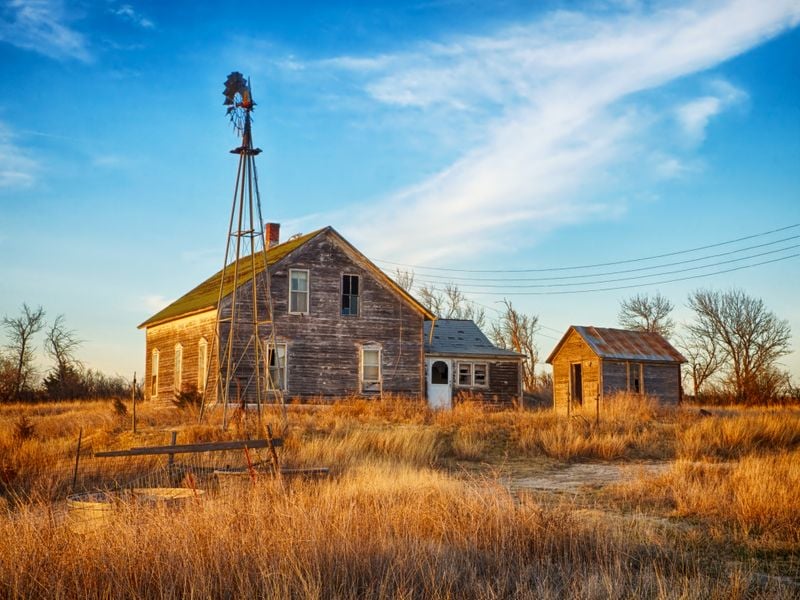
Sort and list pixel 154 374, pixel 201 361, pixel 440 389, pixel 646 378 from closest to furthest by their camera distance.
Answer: pixel 201 361, pixel 440 389, pixel 154 374, pixel 646 378

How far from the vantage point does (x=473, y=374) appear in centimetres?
3178

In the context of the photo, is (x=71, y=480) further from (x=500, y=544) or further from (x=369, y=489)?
(x=500, y=544)

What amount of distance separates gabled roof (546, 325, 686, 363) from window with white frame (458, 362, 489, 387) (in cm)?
477

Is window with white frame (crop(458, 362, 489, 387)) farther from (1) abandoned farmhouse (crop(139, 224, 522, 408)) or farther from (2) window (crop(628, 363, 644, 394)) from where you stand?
(2) window (crop(628, 363, 644, 394))

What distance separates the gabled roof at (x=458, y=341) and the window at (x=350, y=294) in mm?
3185

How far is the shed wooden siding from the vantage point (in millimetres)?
27656

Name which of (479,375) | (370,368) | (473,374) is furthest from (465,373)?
(370,368)

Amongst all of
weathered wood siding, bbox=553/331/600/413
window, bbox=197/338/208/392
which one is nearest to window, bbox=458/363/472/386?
weathered wood siding, bbox=553/331/600/413

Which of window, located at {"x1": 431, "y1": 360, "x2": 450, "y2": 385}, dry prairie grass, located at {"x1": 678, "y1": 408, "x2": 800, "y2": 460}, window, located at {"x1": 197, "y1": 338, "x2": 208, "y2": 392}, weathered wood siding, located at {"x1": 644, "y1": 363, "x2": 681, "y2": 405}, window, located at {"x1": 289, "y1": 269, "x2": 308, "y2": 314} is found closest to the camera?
dry prairie grass, located at {"x1": 678, "y1": 408, "x2": 800, "y2": 460}

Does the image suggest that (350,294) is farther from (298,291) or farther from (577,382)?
(577,382)

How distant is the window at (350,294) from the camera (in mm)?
28688

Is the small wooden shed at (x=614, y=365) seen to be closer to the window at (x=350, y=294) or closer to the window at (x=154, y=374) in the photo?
the window at (x=350, y=294)

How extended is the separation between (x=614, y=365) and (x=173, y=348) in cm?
1720

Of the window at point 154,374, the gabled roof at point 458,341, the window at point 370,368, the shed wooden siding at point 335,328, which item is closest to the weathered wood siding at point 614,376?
the gabled roof at point 458,341
